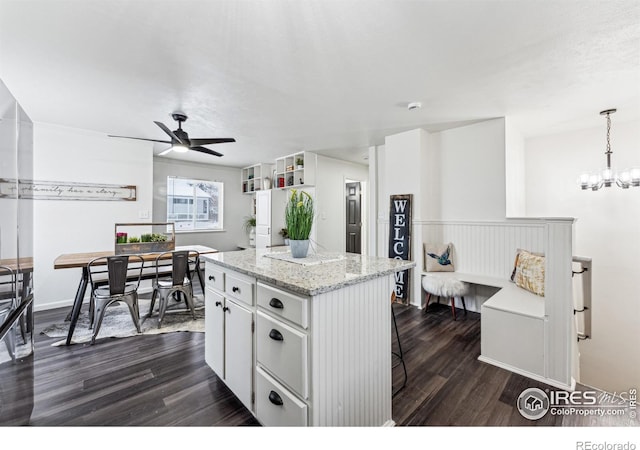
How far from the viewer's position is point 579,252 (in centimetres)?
377

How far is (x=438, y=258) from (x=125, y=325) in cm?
390

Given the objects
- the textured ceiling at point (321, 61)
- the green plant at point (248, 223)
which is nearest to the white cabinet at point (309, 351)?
→ the textured ceiling at point (321, 61)

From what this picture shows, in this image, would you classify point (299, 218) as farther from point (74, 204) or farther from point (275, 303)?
point (74, 204)

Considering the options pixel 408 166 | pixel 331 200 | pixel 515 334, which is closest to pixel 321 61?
pixel 408 166

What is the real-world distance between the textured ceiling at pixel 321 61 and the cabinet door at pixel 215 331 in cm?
178

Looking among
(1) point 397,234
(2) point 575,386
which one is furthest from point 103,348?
(2) point 575,386

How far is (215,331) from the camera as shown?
6.35ft

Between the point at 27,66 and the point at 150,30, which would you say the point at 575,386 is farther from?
the point at 27,66

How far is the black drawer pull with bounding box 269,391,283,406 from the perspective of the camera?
1343 millimetres

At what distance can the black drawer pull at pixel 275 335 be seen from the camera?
133 centimetres

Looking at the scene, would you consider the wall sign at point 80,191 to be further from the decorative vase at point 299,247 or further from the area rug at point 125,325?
the decorative vase at point 299,247

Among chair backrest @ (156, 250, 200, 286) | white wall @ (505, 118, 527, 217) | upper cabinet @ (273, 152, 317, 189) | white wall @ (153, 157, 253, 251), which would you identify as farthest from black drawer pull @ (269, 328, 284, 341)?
white wall @ (153, 157, 253, 251)

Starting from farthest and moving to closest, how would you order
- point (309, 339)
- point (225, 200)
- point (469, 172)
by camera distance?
point (225, 200) < point (469, 172) < point (309, 339)

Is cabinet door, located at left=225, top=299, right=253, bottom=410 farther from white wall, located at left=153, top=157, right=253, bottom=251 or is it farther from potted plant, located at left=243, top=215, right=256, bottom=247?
potted plant, located at left=243, top=215, right=256, bottom=247
